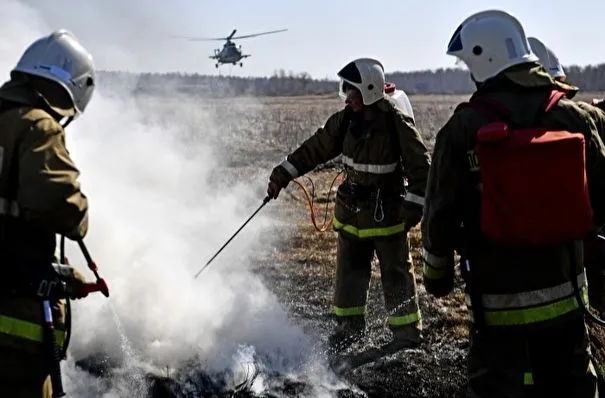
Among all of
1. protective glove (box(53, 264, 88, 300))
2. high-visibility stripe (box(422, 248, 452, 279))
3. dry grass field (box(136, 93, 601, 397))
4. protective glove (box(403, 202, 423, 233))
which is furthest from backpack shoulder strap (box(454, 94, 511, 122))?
dry grass field (box(136, 93, 601, 397))

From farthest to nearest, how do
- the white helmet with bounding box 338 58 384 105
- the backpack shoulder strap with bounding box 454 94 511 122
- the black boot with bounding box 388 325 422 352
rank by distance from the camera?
the black boot with bounding box 388 325 422 352 → the white helmet with bounding box 338 58 384 105 → the backpack shoulder strap with bounding box 454 94 511 122

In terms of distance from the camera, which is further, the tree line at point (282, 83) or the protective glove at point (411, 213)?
the tree line at point (282, 83)

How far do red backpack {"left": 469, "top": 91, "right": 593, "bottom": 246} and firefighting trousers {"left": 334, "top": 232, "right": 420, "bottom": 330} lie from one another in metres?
2.69

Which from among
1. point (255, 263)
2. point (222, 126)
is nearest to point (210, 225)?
point (255, 263)

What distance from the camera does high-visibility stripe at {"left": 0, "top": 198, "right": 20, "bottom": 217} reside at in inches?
123

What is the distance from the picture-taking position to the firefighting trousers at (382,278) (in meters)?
5.86

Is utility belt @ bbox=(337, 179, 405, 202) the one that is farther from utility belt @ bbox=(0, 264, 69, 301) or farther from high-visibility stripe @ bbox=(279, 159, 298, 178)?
utility belt @ bbox=(0, 264, 69, 301)

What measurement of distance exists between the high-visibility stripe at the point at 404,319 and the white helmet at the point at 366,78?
1765mm

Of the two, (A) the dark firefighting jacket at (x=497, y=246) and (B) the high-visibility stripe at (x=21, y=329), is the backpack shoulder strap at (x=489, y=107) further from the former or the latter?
(B) the high-visibility stripe at (x=21, y=329)

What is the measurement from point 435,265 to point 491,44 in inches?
44.5

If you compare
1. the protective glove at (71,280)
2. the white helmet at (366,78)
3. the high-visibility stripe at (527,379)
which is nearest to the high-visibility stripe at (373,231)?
the white helmet at (366,78)

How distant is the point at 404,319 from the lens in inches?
229

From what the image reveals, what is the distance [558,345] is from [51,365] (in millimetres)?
2426

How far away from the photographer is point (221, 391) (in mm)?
4859
